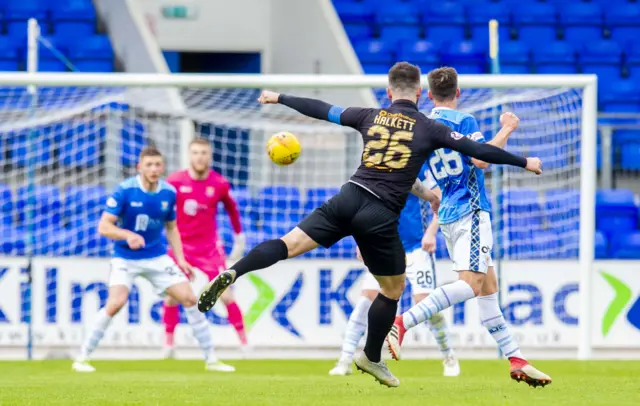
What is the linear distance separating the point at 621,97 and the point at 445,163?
9407mm

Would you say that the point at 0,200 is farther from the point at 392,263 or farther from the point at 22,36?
the point at 392,263

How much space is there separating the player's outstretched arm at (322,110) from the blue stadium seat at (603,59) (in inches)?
408

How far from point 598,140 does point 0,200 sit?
6964 millimetres

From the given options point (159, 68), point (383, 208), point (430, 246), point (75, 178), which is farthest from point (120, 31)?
point (383, 208)

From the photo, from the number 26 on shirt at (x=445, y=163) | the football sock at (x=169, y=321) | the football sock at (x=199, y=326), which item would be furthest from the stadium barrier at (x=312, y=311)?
the number 26 on shirt at (x=445, y=163)

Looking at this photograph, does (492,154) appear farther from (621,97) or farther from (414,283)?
(621,97)

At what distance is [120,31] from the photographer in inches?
670

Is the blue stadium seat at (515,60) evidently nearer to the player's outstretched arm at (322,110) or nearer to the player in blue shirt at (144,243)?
the player in blue shirt at (144,243)

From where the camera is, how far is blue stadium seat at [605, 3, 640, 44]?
1830cm

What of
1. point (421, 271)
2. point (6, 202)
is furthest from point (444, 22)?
point (421, 271)

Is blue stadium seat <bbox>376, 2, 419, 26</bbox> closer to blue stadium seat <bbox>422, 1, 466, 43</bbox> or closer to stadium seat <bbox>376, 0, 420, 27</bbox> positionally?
stadium seat <bbox>376, 0, 420, 27</bbox>

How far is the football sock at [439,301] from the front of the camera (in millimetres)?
7691

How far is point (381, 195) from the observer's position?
7305 mm

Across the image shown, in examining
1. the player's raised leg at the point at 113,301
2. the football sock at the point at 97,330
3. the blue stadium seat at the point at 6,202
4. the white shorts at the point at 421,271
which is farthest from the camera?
the blue stadium seat at the point at 6,202
